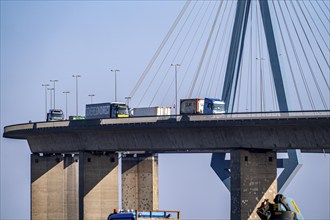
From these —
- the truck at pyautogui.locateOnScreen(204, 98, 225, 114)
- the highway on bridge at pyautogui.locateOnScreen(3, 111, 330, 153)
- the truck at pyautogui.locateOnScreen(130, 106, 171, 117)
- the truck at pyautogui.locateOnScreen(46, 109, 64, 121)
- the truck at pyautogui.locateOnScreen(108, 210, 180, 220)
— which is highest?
the truck at pyautogui.locateOnScreen(46, 109, 64, 121)

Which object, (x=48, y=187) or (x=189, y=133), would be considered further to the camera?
(x=48, y=187)

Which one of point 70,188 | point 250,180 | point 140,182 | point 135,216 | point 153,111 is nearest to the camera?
point 135,216

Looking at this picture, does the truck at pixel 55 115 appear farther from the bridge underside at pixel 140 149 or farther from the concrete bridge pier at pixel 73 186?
the concrete bridge pier at pixel 73 186

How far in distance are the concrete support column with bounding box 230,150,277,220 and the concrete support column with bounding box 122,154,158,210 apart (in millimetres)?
39815

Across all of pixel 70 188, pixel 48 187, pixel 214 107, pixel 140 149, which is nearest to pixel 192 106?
pixel 214 107

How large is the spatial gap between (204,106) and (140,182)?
122 ft

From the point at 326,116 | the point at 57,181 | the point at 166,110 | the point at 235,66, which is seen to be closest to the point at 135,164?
the point at 57,181

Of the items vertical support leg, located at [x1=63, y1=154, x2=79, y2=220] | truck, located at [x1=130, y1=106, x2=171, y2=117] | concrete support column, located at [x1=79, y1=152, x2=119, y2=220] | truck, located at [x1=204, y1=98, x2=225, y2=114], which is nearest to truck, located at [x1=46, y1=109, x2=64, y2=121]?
vertical support leg, located at [x1=63, y1=154, x2=79, y2=220]

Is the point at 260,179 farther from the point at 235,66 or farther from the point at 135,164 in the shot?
the point at 135,164

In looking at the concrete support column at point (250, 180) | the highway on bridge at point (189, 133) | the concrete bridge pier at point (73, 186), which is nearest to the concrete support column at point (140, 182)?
the concrete bridge pier at point (73, 186)

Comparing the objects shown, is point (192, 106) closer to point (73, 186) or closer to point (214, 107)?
point (214, 107)

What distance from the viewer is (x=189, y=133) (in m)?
114

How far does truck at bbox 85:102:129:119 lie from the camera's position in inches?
5069

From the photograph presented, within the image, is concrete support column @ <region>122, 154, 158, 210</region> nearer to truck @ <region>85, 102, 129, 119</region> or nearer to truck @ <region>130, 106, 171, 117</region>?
truck @ <region>130, 106, 171, 117</region>
